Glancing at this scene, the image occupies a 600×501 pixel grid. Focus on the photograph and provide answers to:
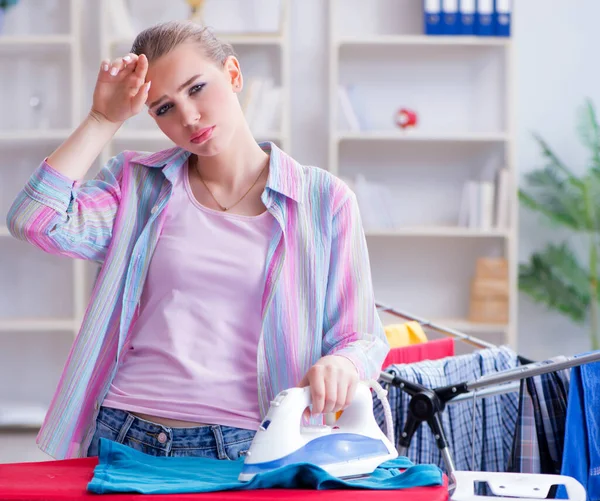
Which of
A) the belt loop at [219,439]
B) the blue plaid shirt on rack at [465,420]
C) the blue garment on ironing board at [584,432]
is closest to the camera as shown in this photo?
the belt loop at [219,439]

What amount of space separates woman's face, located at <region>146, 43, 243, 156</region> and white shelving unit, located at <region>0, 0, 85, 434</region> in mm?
3234

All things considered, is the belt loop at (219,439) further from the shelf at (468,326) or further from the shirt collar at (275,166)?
the shelf at (468,326)

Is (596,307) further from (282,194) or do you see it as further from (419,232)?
(282,194)

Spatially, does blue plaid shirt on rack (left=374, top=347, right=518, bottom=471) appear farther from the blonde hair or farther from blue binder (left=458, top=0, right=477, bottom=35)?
blue binder (left=458, top=0, right=477, bottom=35)

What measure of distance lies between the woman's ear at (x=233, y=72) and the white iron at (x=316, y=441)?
0.51m

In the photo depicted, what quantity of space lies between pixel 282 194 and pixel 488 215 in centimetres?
313

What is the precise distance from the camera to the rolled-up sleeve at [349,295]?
4.03 feet

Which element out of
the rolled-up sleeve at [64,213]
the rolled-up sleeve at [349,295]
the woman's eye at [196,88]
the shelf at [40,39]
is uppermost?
the shelf at [40,39]

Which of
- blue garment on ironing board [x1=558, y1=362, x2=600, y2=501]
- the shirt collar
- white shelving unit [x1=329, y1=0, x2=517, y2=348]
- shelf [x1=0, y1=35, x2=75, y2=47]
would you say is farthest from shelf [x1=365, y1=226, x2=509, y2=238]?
the shirt collar

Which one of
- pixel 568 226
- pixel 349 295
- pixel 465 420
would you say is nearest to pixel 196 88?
pixel 349 295

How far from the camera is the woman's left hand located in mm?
1078

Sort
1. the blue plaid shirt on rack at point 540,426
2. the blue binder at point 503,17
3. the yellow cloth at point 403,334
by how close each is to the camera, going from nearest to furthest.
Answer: the blue plaid shirt on rack at point 540,426, the yellow cloth at point 403,334, the blue binder at point 503,17

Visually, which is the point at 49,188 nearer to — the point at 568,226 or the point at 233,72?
the point at 233,72

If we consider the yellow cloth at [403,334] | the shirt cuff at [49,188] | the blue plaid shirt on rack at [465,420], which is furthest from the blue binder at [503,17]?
the shirt cuff at [49,188]
